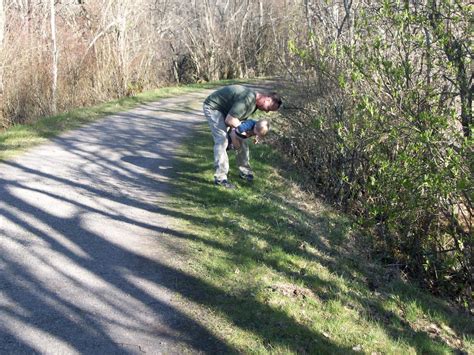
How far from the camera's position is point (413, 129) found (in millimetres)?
5121

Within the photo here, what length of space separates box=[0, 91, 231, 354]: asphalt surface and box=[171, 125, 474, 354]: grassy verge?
1.00 ft

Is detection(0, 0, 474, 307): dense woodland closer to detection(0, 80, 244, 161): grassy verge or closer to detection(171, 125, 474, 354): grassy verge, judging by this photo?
detection(171, 125, 474, 354): grassy verge

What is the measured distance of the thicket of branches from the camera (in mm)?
4938

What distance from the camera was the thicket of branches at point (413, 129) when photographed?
4938 millimetres

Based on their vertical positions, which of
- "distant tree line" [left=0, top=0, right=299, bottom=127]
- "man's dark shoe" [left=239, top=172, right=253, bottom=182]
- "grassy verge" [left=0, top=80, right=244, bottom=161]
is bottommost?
"man's dark shoe" [left=239, top=172, right=253, bottom=182]

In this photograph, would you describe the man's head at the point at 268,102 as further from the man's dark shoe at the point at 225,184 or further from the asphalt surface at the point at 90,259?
the asphalt surface at the point at 90,259

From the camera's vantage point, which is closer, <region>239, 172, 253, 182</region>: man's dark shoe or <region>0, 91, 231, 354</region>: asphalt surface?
<region>0, 91, 231, 354</region>: asphalt surface

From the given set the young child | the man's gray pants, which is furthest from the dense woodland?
the man's gray pants

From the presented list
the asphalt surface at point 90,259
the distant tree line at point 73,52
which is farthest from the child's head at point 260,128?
the distant tree line at point 73,52

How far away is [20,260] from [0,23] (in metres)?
10.1

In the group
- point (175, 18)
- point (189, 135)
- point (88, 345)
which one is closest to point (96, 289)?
point (88, 345)

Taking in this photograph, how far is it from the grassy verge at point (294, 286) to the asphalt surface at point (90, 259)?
0.31m

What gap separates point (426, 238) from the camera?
20.2 feet

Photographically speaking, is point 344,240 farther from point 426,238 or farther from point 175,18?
point 175,18
